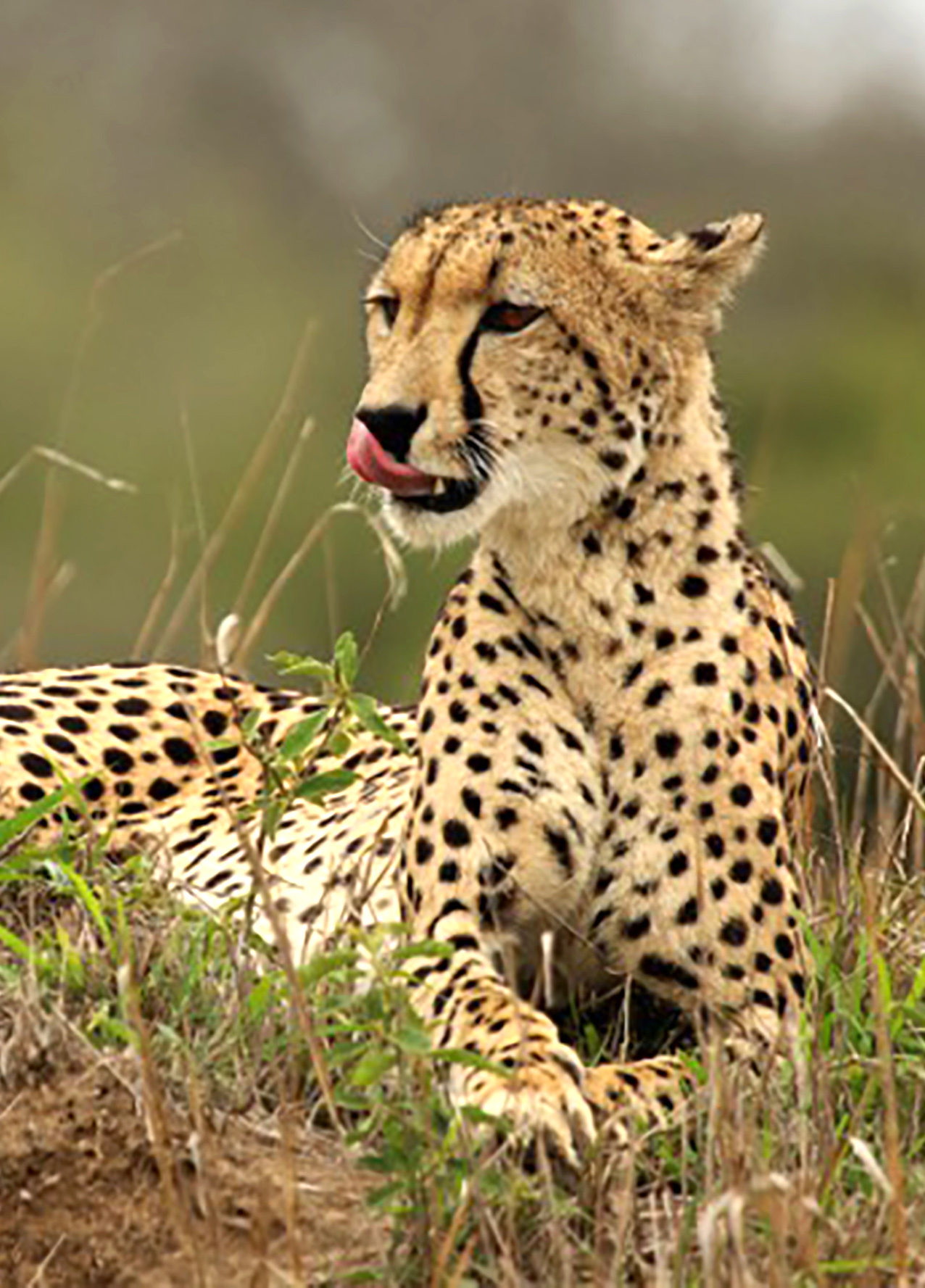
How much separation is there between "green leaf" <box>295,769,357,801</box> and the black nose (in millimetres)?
476

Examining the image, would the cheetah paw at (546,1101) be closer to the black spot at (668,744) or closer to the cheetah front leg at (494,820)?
the cheetah front leg at (494,820)

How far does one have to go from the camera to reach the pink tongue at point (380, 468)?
3961mm

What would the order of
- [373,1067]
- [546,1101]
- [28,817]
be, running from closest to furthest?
1. [373,1067]
2. [546,1101]
3. [28,817]

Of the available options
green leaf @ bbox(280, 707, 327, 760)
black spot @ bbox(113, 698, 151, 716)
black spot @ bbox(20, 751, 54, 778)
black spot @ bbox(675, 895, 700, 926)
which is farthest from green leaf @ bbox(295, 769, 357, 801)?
black spot @ bbox(113, 698, 151, 716)

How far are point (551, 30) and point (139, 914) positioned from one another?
1515cm

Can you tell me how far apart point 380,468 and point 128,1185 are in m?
0.94

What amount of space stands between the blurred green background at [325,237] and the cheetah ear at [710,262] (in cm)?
526

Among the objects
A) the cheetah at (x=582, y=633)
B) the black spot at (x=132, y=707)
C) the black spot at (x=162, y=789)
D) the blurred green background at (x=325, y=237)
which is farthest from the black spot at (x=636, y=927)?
the blurred green background at (x=325, y=237)

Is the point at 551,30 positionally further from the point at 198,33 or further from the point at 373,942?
the point at 373,942

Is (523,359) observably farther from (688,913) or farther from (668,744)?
(688,913)

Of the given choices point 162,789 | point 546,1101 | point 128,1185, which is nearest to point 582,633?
point 546,1101

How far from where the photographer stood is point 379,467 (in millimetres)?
3986

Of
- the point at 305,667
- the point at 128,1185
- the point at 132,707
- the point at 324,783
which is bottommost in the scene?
the point at 128,1185

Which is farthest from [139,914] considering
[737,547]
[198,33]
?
[198,33]
